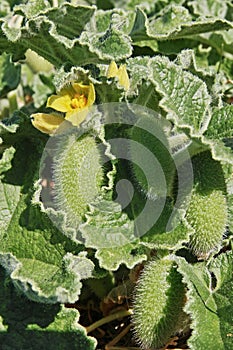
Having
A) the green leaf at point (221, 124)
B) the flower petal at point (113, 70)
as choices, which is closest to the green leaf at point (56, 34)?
the flower petal at point (113, 70)

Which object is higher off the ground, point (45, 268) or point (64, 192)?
point (64, 192)

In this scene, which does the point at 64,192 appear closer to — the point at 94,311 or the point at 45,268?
the point at 45,268

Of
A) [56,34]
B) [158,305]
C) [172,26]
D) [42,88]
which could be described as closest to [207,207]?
[158,305]

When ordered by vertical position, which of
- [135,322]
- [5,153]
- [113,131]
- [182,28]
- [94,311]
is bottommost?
[94,311]

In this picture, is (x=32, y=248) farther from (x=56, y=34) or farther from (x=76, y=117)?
(x=56, y=34)

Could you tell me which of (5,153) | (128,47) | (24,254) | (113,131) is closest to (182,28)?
(128,47)

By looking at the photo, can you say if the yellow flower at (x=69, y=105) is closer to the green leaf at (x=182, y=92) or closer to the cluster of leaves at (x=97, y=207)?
the cluster of leaves at (x=97, y=207)

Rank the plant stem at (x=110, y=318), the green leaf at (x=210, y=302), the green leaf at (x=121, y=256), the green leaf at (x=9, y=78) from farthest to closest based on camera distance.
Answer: the green leaf at (x=9, y=78) → the plant stem at (x=110, y=318) → the green leaf at (x=121, y=256) → the green leaf at (x=210, y=302)
